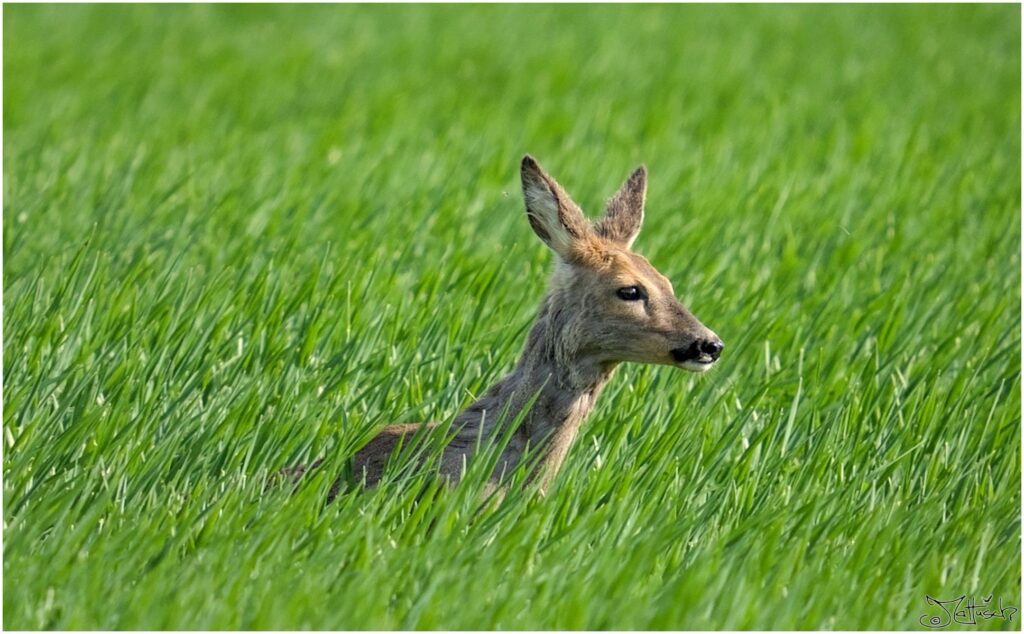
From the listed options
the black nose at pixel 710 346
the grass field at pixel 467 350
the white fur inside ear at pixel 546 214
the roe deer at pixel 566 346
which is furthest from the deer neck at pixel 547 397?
the black nose at pixel 710 346

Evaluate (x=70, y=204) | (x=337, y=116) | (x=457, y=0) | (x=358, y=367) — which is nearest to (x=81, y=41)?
(x=337, y=116)

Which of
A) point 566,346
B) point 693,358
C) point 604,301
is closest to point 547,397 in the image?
point 566,346

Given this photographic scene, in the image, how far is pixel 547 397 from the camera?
17.1 ft

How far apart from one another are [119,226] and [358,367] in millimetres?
2708

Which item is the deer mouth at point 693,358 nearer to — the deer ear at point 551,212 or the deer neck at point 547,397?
Result: the deer neck at point 547,397

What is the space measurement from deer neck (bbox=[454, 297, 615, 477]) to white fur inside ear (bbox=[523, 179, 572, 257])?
250 mm

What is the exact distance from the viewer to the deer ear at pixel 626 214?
18.6 feet

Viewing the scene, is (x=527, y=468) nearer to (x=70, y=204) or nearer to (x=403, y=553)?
(x=403, y=553)

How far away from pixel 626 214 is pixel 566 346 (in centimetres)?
78

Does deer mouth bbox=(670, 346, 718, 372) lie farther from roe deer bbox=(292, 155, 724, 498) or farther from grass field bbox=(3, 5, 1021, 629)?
grass field bbox=(3, 5, 1021, 629)

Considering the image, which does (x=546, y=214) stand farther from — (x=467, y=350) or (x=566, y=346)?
(x=467, y=350)

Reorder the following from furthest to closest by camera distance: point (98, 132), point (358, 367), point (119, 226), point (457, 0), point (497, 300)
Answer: point (457, 0) → point (98, 132) → point (119, 226) → point (497, 300) → point (358, 367)

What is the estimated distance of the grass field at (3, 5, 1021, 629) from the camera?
421 cm

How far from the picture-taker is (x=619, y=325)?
16.9 feet
